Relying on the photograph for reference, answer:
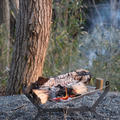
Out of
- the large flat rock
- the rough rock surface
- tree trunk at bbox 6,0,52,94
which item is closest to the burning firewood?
the rough rock surface

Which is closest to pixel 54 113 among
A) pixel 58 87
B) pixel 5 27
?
pixel 58 87

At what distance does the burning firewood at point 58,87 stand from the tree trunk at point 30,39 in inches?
28.7

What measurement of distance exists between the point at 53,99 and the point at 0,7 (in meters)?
3.28

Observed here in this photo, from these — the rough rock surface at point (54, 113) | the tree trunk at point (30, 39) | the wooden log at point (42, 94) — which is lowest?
the rough rock surface at point (54, 113)

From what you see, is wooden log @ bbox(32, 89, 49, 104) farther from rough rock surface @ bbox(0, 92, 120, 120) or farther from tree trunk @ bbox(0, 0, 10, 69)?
tree trunk @ bbox(0, 0, 10, 69)

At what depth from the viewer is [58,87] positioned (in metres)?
→ 2.51

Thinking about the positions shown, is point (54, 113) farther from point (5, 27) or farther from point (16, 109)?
point (5, 27)

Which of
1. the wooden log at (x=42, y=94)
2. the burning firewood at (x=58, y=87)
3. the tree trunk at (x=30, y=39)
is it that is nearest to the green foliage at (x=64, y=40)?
the tree trunk at (x=30, y=39)

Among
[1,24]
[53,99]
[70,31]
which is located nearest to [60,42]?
[70,31]

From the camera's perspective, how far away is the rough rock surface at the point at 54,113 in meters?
2.58

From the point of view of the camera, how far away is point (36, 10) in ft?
10.3

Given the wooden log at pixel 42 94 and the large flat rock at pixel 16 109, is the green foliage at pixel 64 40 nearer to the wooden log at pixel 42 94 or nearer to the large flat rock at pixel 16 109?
the large flat rock at pixel 16 109

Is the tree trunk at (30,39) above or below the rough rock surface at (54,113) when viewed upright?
above

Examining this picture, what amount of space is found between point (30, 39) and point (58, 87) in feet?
3.05
